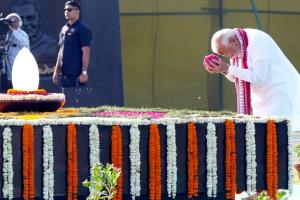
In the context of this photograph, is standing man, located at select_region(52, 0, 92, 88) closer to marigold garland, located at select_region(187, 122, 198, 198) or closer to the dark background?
the dark background

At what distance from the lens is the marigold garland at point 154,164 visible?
7914mm

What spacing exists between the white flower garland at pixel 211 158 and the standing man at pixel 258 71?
1.66 m

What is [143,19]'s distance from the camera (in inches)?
794

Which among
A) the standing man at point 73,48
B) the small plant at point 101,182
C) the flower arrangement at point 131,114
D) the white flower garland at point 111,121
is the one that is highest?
the standing man at point 73,48

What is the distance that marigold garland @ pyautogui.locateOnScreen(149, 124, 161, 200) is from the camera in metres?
7.91

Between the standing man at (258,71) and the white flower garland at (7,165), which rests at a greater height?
the standing man at (258,71)

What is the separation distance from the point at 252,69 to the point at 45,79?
27.2 ft

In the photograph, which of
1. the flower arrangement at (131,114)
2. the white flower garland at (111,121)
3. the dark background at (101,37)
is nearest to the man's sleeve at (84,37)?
the dark background at (101,37)

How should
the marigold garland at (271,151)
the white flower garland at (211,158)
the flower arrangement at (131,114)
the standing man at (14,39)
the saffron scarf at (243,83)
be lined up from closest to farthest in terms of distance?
the white flower garland at (211,158) < the marigold garland at (271,151) < the flower arrangement at (131,114) < the saffron scarf at (243,83) < the standing man at (14,39)

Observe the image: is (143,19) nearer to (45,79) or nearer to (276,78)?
(45,79)

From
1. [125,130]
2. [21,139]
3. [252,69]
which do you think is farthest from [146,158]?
[252,69]

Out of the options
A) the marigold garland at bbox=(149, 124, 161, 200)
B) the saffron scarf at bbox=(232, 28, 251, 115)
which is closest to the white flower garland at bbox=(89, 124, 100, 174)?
the marigold garland at bbox=(149, 124, 161, 200)

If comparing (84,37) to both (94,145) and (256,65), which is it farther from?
(94,145)

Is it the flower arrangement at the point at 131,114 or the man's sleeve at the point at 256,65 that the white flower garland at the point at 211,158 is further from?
the man's sleeve at the point at 256,65
